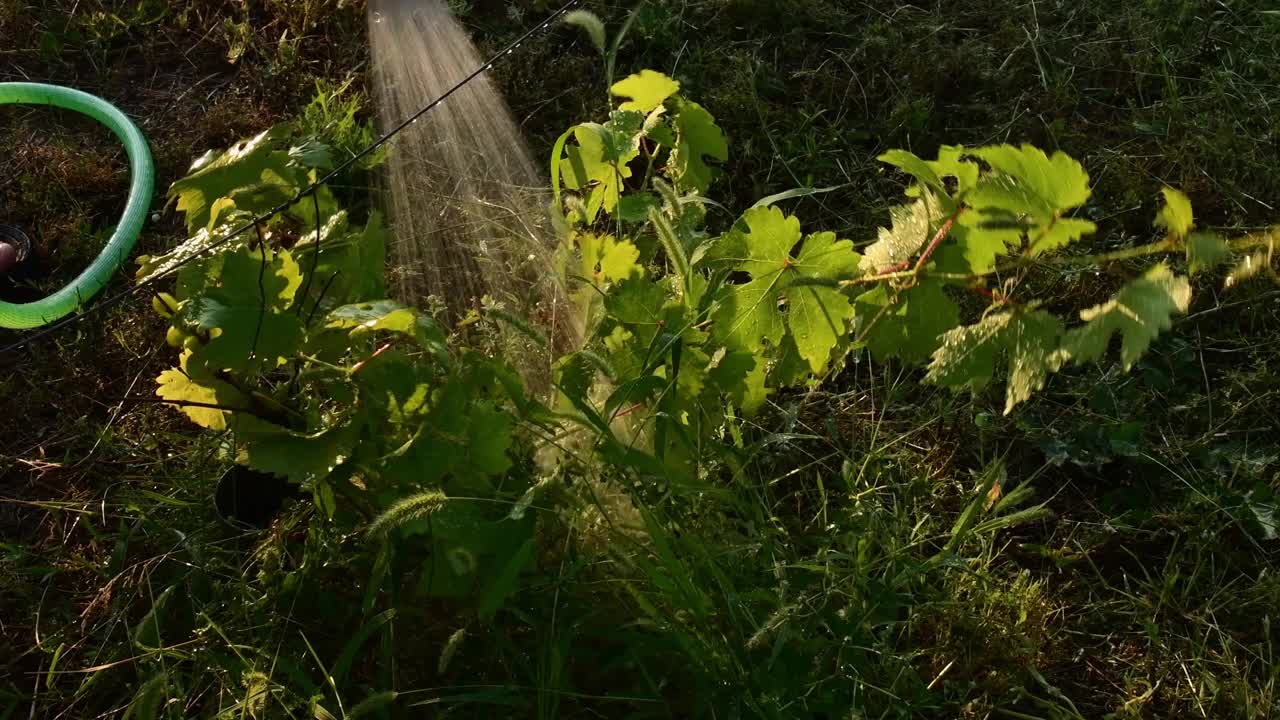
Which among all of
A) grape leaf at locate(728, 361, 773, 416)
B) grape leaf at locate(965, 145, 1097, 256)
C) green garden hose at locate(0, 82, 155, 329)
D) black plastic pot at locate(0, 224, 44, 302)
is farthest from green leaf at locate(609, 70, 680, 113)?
black plastic pot at locate(0, 224, 44, 302)

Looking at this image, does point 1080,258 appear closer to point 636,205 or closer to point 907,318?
point 907,318

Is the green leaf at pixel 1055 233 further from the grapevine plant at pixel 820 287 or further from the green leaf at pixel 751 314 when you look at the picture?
the green leaf at pixel 751 314

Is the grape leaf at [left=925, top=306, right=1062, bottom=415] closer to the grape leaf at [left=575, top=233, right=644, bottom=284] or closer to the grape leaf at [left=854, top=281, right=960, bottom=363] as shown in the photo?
the grape leaf at [left=854, top=281, right=960, bottom=363]

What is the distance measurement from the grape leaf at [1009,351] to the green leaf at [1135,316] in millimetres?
53

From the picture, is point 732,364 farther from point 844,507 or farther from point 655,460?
point 844,507

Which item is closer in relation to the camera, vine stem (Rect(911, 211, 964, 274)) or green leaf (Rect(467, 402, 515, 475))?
vine stem (Rect(911, 211, 964, 274))

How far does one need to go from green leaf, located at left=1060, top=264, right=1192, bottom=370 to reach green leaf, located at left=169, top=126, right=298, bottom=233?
124 cm

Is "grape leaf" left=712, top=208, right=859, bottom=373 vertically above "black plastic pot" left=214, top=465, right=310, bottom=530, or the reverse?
"grape leaf" left=712, top=208, right=859, bottom=373

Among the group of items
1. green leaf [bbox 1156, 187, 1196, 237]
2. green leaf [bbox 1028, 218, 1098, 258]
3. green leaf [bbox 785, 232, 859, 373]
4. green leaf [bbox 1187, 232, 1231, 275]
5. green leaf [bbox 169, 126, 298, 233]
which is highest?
green leaf [bbox 169, 126, 298, 233]

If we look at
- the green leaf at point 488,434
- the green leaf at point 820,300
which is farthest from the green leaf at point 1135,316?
the green leaf at point 488,434

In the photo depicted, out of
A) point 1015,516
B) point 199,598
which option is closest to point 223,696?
point 199,598

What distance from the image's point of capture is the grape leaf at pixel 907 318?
1437 mm

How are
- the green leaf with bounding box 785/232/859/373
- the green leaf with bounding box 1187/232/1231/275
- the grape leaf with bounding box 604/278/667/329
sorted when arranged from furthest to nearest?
1. the grape leaf with bounding box 604/278/667/329
2. the green leaf with bounding box 785/232/859/373
3. the green leaf with bounding box 1187/232/1231/275

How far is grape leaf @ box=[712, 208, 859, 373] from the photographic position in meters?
1.49
